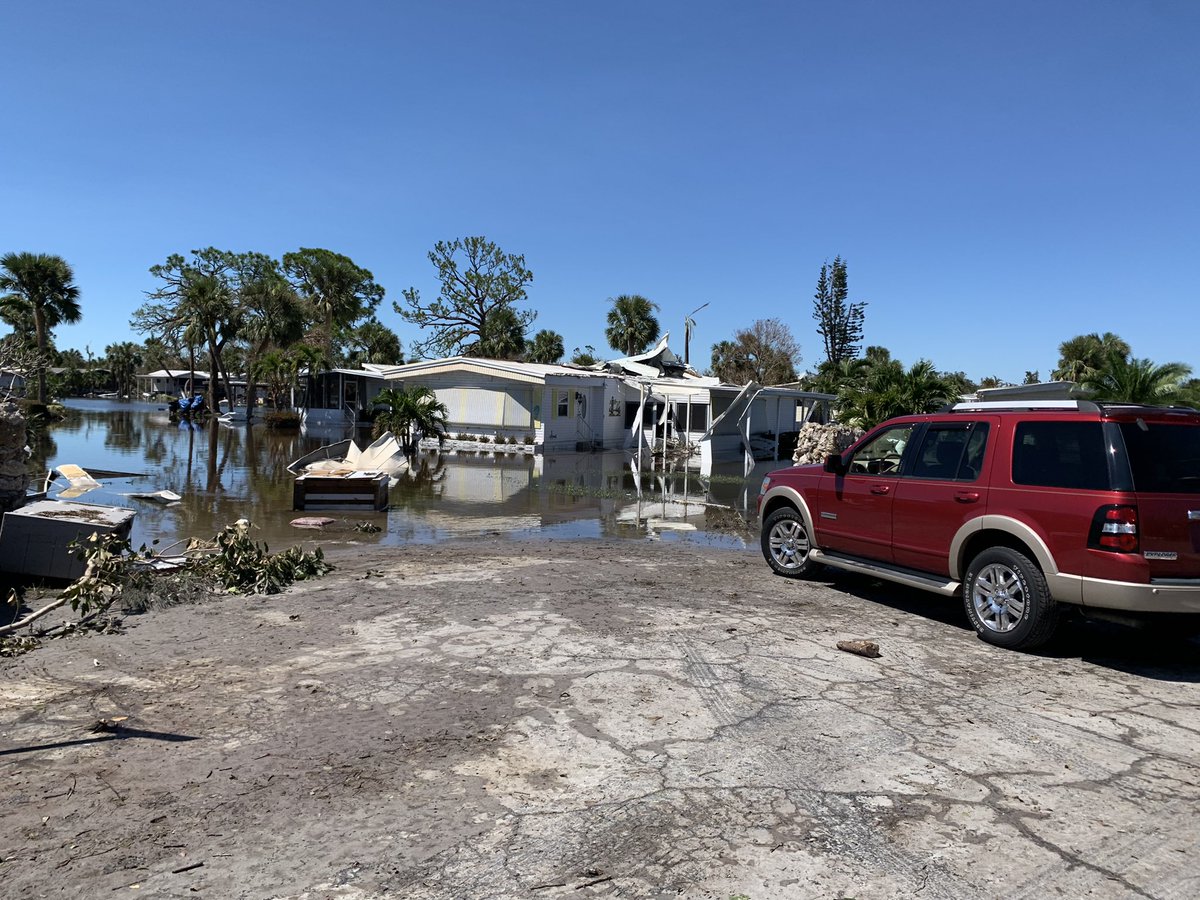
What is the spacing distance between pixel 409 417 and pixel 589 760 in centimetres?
2368

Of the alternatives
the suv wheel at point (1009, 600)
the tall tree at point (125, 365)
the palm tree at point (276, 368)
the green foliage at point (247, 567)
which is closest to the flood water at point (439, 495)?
the green foliage at point (247, 567)

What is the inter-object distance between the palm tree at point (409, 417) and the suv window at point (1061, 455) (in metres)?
22.6

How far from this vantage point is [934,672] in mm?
5633

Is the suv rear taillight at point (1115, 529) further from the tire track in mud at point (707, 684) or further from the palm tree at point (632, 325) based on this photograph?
the palm tree at point (632, 325)

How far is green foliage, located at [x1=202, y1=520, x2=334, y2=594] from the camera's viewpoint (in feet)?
26.4

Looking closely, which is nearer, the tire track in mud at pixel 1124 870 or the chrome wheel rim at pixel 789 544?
the tire track in mud at pixel 1124 870

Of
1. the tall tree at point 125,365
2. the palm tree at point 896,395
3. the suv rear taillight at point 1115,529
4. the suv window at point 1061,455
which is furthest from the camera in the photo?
the tall tree at point 125,365

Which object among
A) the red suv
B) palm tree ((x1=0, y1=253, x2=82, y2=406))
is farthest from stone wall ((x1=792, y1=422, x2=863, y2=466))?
palm tree ((x1=0, y1=253, x2=82, y2=406))

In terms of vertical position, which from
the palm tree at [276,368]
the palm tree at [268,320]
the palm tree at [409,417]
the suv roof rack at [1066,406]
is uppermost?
the palm tree at [268,320]

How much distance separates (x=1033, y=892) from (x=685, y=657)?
2944 millimetres

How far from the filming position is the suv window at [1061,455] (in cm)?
571

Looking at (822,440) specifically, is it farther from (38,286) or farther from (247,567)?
(38,286)

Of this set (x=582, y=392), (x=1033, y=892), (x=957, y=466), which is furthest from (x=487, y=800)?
(x=582, y=392)

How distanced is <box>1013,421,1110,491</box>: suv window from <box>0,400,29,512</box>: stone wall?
11.1 m
